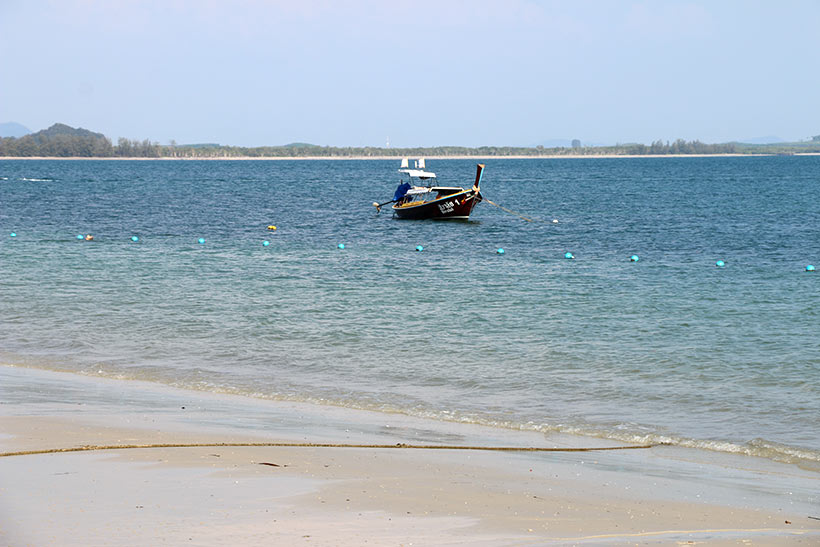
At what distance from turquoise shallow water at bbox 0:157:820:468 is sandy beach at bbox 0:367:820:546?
1547 mm

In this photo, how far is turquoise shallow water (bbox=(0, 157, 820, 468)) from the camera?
13.1m

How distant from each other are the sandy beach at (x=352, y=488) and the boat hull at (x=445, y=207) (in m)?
38.3

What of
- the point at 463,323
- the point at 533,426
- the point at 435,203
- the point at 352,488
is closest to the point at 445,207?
A: the point at 435,203

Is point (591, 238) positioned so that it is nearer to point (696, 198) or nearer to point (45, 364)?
point (45, 364)

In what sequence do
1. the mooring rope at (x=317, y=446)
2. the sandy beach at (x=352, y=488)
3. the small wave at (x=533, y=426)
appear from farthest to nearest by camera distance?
the small wave at (x=533, y=426) → the mooring rope at (x=317, y=446) → the sandy beach at (x=352, y=488)

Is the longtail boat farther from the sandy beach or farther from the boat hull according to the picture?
the sandy beach

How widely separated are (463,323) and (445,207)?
30.5 meters

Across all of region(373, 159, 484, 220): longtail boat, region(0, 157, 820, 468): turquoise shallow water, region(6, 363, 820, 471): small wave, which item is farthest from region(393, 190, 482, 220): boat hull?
region(6, 363, 820, 471): small wave

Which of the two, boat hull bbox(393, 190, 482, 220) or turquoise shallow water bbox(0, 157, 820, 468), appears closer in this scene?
turquoise shallow water bbox(0, 157, 820, 468)

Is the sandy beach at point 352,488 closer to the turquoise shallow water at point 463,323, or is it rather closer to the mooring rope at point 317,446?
the mooring rope at point 317,446

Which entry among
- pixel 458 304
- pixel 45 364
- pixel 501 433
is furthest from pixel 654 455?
pixel 458 304

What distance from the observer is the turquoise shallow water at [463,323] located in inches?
516

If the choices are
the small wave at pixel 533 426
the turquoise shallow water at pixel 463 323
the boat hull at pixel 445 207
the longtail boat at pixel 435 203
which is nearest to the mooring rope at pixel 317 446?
the small wave at pixel 533 426

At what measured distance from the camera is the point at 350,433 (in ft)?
35.7
